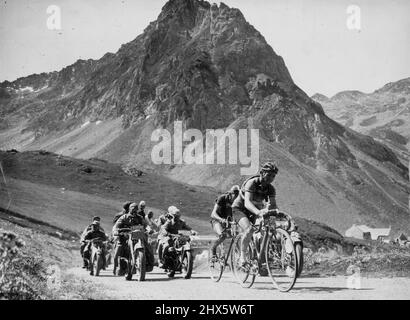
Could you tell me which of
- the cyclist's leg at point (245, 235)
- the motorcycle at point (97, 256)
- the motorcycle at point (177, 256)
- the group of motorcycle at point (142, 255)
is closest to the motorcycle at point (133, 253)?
the group of motorcycle at point (142, 255)

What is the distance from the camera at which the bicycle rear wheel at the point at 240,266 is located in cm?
1195

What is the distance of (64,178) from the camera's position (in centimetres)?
13312

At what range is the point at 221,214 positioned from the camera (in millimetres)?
15180

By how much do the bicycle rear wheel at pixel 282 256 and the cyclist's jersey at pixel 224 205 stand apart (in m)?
4.05

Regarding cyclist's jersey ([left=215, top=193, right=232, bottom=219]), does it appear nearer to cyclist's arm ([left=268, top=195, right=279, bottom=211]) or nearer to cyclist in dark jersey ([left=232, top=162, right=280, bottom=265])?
cyclist in dark jersey ([left=232, top=162, right=280, bottom=265])

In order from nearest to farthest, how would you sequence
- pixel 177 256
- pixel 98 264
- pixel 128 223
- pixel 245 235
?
pixel 245 235 < pixel 128 223 < pixel 177 256 < pixel 98 264

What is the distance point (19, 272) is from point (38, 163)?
443ft

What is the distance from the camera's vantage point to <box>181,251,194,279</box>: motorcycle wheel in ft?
A: 52.3

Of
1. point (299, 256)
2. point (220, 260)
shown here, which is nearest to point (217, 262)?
point (220, 260)

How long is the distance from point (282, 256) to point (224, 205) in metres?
4.66

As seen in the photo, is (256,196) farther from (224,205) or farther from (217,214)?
(224,205)

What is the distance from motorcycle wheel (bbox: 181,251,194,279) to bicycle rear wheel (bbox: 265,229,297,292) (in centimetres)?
512
